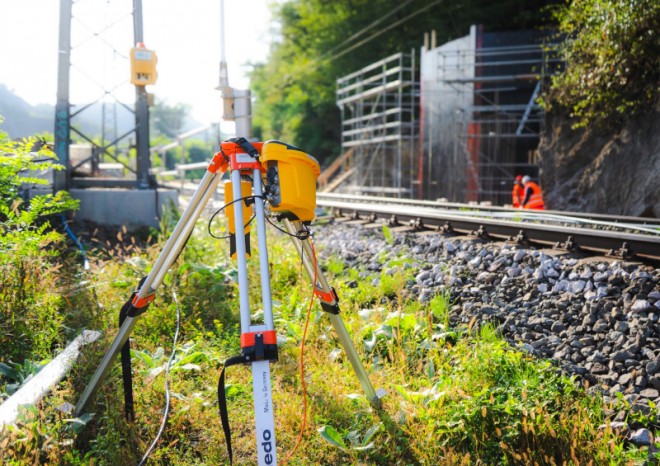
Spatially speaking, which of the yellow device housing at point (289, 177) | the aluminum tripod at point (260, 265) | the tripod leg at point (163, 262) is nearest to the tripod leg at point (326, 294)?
the aluminum tripod at point (260, 265)

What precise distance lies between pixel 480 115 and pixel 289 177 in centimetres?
1888

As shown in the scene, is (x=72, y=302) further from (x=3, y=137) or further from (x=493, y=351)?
(x=493, y=351)

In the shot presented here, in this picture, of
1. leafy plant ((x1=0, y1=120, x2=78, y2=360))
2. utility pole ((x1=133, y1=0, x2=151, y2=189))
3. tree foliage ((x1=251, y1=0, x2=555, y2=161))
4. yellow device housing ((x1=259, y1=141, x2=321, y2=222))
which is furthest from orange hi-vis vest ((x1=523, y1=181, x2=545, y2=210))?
tree foliage ((x1=251, y1=0, x2=555, y2=161))

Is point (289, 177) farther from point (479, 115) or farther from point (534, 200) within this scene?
point (479, 115)

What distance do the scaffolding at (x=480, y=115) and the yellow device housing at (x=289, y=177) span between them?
16.8 meters

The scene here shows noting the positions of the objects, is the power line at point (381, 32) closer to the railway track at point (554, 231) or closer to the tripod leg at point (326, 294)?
the railway track at point (554, 231)

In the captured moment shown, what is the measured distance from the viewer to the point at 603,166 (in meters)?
13.0

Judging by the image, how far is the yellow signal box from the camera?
998 centimetres

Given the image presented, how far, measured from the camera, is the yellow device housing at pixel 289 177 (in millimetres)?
2686

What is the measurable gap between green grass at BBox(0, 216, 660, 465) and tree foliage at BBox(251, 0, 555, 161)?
24.8 m

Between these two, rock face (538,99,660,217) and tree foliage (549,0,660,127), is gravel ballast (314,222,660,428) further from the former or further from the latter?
tree foliage (549,0,660,127)

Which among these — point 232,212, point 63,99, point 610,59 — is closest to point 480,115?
point 610,59

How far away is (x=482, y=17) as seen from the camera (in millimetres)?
29312

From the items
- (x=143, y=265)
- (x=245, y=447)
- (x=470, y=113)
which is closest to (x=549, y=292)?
(x=245, y=447)
